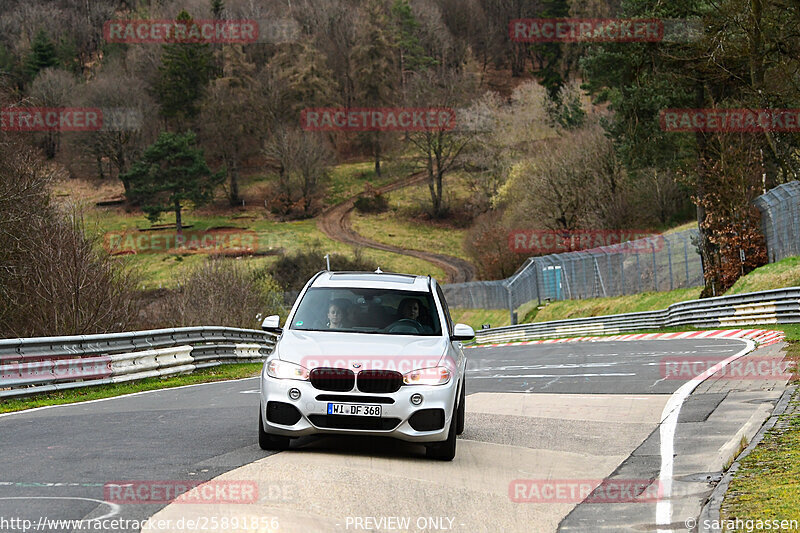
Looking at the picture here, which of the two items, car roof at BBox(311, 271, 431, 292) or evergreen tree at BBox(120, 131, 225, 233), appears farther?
evergreen tree at BBox(120, 131, 225, 233)

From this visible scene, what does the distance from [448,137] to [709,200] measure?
220ft

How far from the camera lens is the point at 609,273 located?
50844 mm

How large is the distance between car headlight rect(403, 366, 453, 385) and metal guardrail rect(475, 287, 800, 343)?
2070 cm

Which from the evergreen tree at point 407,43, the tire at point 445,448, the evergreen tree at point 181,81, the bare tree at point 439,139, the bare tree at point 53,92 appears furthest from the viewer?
the evergreen tree at point 407,43

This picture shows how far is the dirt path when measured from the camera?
300 feet

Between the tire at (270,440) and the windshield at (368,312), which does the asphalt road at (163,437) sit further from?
the windshield at (368,312)

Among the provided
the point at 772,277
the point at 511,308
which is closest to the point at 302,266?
the point at 511,308

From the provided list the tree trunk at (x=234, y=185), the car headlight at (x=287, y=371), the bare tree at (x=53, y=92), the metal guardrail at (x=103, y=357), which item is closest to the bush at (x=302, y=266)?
the tree trunk at (x=234, y=185)

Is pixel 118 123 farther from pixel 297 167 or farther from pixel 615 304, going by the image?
pixel 615 304

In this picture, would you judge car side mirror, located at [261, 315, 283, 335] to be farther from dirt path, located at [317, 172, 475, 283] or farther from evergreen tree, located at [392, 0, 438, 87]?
evergreen tree, located at [392, 0, 438, 87]

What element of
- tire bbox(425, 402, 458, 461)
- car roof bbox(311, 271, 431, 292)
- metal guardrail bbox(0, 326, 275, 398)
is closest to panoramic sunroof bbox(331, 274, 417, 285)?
car roof bbox(311, 271, 431, 292)

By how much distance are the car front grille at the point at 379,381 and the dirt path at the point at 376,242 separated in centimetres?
7908

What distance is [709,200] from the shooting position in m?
40.1

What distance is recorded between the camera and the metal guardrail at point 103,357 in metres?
16.2
